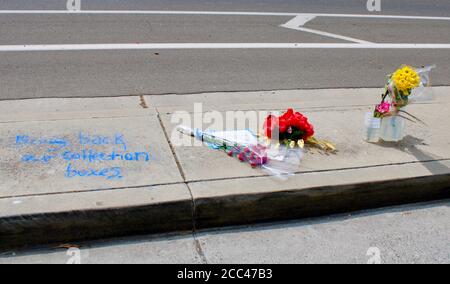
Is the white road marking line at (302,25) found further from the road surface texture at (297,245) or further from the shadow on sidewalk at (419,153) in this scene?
the road surface texture at (297,245)

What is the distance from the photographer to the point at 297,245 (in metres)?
3.43

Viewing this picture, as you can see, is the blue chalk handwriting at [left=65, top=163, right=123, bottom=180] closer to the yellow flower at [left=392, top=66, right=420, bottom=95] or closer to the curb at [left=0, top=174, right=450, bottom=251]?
the curb at [left=0, top=174, right=450, bottom=251]

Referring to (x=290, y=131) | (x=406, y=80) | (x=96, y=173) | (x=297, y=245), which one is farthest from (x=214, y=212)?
(x=406, y=80)

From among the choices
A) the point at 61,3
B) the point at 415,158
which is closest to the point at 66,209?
the point at 415,158

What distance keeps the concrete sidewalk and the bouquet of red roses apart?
0.58 feet

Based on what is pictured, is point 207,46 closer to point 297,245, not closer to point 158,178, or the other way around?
point 158,178

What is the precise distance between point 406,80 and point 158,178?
2.21 meters

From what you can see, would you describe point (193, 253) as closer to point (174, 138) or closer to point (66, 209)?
point (66, 209)

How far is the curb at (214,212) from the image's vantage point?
10.5ft

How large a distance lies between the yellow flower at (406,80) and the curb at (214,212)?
30.6 inches

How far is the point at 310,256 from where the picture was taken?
10.9 feet

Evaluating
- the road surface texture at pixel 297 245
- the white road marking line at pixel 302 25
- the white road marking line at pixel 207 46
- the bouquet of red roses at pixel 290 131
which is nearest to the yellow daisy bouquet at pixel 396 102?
the bouquet of red roses at pixel 290 131

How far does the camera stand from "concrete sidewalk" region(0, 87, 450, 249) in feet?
10.8

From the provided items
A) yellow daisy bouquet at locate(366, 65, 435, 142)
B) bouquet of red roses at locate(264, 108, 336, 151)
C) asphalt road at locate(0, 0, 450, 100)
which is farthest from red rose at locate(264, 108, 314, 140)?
asphalt road at locate(0, 0, 450, 100)
